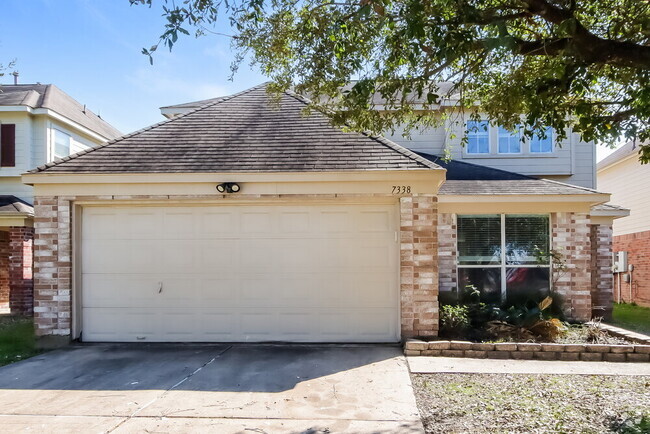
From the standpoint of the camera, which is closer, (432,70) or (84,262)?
(432,70)

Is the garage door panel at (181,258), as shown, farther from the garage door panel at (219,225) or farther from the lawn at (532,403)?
the lawn at (532,403)

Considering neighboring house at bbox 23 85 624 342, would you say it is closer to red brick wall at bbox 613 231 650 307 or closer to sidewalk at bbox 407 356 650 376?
sidewalk at bbox 407 356 650 376

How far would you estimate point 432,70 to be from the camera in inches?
269

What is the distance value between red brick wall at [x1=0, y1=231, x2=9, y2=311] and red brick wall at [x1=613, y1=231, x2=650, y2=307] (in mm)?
20894

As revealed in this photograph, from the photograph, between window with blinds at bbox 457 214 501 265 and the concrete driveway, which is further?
window with blinds at bbox 457 214 501 265

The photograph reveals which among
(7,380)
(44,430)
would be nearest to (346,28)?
(44,430)

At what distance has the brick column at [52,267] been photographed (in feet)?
27.1

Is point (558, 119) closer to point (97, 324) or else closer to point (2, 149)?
point (97, 324)

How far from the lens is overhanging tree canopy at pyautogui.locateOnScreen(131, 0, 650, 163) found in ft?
17.1

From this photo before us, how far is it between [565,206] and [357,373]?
21.2 ft

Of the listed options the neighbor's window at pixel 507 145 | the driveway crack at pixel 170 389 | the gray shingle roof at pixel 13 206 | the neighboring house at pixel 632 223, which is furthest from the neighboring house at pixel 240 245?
the neighboring house at pixel 632 223

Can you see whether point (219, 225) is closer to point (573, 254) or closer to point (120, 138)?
point (120, 138)

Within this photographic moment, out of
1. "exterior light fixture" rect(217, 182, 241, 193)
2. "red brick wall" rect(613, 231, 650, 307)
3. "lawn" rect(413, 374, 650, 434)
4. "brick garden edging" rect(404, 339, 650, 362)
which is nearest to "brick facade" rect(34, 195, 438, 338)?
"brick garden edging" rect(404, 339, 650, 362)

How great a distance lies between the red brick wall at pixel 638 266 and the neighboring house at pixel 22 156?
19.6 m
